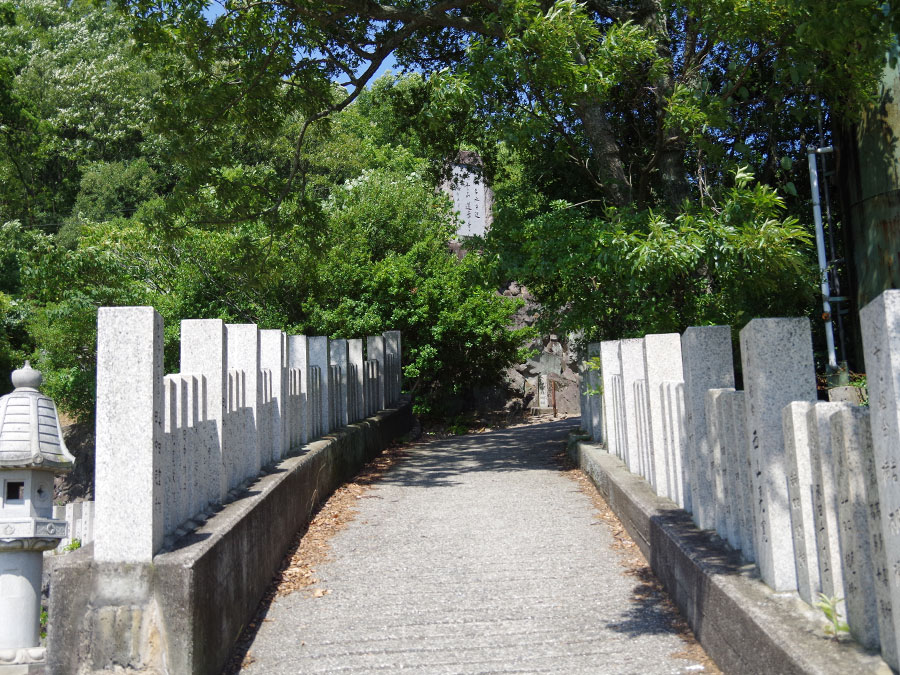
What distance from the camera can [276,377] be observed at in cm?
759

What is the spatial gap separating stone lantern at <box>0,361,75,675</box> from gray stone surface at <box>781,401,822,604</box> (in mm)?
4008

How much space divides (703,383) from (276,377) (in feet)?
12.7

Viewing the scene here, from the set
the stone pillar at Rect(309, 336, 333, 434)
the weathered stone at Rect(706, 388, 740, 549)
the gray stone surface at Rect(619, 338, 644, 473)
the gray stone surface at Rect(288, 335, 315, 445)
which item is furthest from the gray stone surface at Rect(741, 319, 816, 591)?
the stone pillar at Rect(309, 336, 333, 434)

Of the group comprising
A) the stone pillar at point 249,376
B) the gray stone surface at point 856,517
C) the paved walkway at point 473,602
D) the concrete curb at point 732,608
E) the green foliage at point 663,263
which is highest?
the green foliage at point 663,263

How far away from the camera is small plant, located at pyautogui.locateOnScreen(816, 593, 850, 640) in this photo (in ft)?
10.0

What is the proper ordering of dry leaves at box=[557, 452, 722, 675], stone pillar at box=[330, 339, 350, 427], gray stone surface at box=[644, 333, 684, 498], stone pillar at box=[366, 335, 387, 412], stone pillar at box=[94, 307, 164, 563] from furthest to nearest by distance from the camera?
stone pillar at box=[366, 335, 387, 412]
stone pillar at box=[330, 339, 350, 427]
gray stone surface at box=[644, 333, 684, 498]
dry leaves at box=[557, 452, 722, 675]
stone pillar at box=[94, 307, 164, 563]

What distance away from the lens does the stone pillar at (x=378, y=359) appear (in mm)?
14438

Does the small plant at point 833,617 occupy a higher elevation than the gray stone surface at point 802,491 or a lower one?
lower

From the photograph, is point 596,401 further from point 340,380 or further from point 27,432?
point 27,432

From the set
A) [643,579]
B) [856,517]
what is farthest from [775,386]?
[643,579]

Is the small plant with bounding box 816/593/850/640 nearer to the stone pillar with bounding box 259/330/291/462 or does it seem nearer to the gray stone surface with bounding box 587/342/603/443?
the stone pillar with bounding box 259/330/291/462

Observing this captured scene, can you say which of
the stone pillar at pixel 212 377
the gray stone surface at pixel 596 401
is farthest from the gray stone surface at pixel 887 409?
the gray stone surface at pixel 596 401

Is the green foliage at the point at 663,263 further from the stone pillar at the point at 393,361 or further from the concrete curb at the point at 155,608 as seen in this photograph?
the concrete curb at the point at 155,608

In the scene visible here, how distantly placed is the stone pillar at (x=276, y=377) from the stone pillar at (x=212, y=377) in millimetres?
1807
